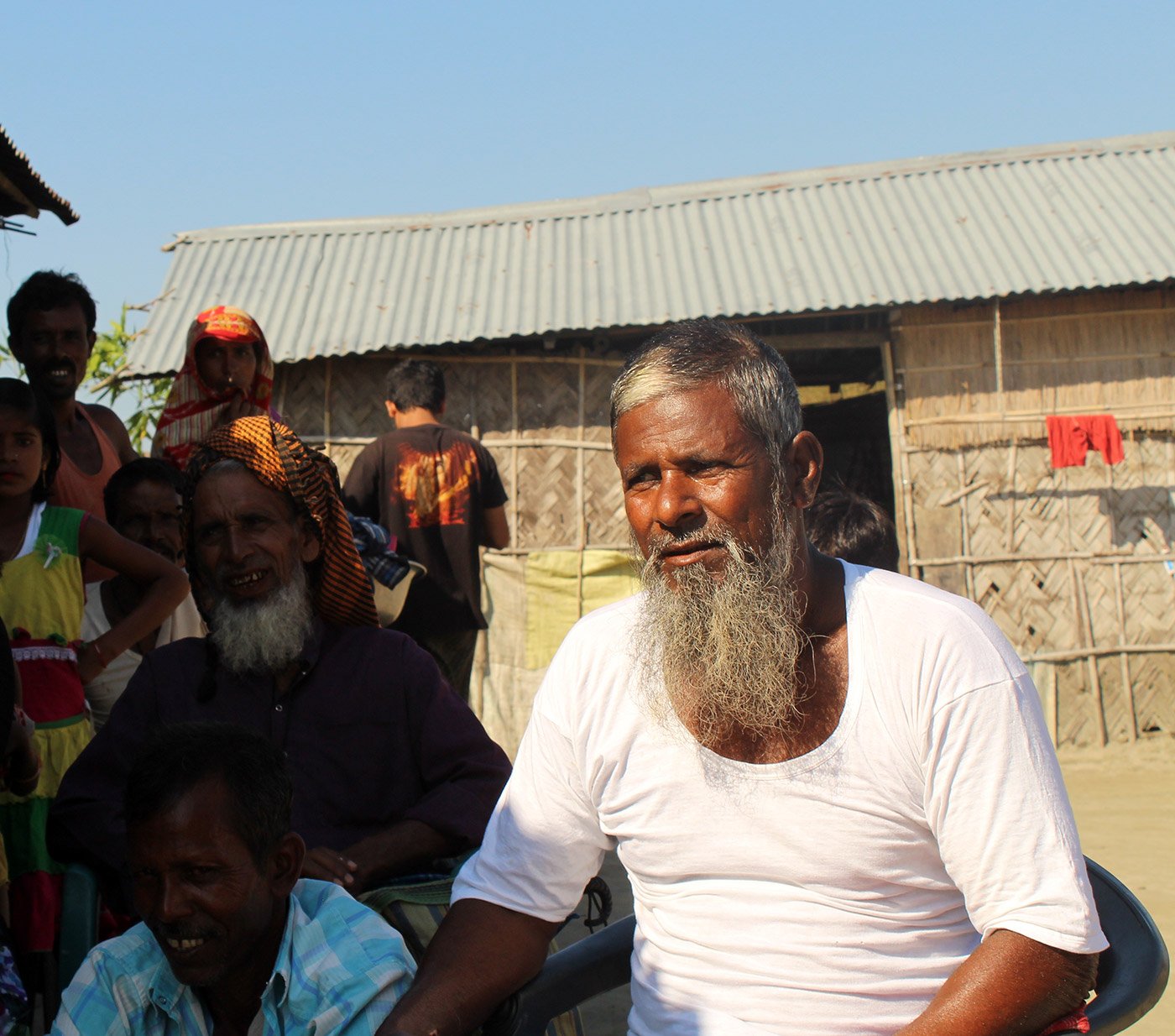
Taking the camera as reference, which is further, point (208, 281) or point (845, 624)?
point (208, 281)

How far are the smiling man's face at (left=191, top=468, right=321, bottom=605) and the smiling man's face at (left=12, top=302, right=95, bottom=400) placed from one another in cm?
175

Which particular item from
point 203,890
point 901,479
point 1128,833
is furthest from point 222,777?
point 901,479

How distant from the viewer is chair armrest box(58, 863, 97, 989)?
240cm

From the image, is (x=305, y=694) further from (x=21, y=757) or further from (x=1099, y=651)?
(x=1099, y=651)

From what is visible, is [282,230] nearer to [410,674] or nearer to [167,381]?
[167,381]

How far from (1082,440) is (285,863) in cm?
760

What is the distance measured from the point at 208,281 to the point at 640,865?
30.0ft

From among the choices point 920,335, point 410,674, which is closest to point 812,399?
point 920,335

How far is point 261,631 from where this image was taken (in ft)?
9.13

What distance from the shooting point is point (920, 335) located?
890cm

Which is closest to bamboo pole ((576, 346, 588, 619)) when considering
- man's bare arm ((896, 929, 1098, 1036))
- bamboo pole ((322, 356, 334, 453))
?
bamboo pole ((322, 356, 334, 453))

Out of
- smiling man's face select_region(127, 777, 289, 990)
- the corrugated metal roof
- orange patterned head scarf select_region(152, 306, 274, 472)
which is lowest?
smiling man's face select_region(127, 777, 289, 990)

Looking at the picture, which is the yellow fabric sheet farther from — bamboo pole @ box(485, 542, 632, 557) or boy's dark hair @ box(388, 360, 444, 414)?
boy's dark hair @ box(388, 360, 444, 414)

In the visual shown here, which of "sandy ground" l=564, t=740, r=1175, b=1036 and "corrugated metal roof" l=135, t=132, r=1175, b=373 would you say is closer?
"sandy ground" l=564, t=740, r=1175, b=1036
